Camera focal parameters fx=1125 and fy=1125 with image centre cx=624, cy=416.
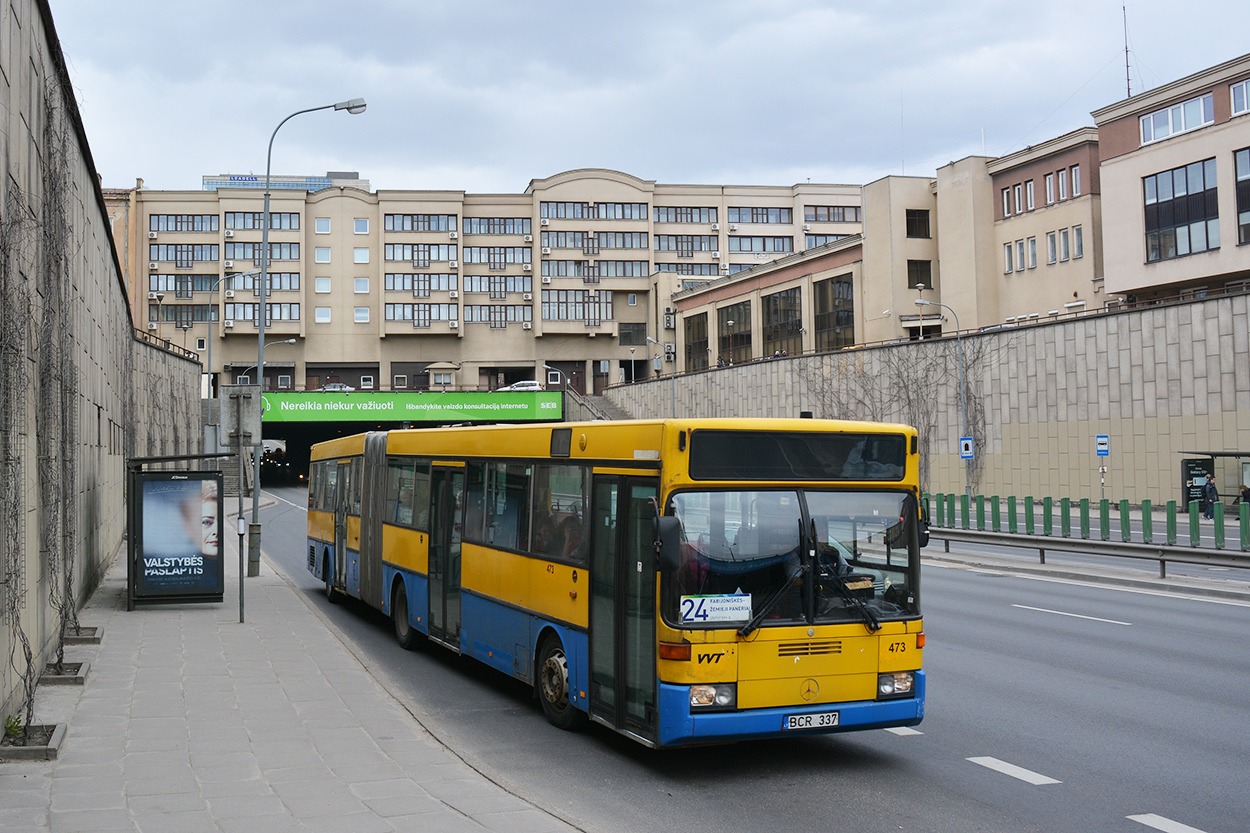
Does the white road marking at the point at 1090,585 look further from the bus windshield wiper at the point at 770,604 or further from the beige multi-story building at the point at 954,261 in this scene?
the beige multi-story building at the point at 954,261

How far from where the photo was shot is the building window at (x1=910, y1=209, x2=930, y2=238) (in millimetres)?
65625

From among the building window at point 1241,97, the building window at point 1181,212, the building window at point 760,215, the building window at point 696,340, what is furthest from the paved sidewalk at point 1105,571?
the building window at point 760,215

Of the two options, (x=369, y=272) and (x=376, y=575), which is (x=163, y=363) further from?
(x=369, y=272)

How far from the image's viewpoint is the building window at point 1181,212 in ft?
155

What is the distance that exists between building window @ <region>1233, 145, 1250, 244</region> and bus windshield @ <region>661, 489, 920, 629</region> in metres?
44.4

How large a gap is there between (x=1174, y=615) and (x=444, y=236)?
270 feet

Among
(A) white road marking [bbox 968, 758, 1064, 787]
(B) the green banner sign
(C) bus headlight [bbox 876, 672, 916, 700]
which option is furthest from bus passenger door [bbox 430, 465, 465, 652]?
(B) the green banner sign

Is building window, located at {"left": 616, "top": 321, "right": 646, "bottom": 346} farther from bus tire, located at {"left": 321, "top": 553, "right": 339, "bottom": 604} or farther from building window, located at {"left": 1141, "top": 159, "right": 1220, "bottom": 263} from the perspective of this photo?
bus tire, located at {"left": 321, "top": 553, "right": 339, "bottom": 604}

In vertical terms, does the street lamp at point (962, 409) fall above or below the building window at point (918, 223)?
below

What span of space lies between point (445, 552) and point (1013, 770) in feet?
22.8

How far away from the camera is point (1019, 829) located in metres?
6.80

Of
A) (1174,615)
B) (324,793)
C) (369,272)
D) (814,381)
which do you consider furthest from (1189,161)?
(369,272)

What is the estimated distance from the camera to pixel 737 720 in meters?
7.87

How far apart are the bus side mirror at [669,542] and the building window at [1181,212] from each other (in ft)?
154
